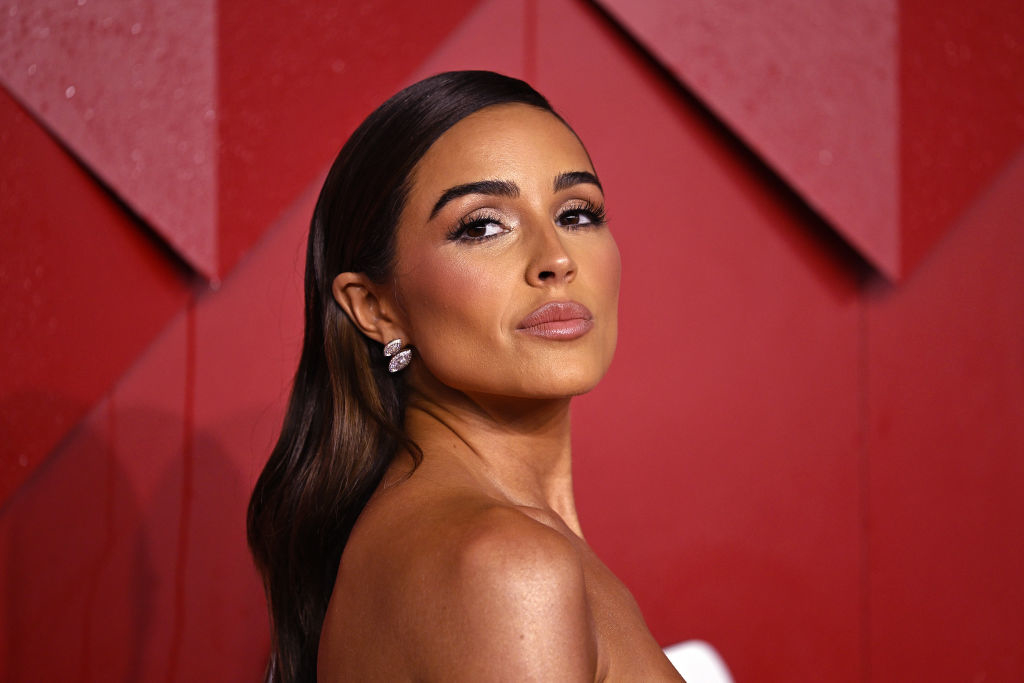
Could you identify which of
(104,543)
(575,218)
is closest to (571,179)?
(575,218)

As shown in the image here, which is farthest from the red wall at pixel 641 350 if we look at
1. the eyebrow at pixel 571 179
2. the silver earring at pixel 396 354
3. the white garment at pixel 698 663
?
the eyebrow at pixel 571 179

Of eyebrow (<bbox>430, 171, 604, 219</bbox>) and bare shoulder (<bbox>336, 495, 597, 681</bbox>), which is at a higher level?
eyebrow (<bbox>430, 171, 604, 219</bbox>)

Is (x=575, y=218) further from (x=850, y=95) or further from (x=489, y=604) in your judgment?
(x=850, y=95)

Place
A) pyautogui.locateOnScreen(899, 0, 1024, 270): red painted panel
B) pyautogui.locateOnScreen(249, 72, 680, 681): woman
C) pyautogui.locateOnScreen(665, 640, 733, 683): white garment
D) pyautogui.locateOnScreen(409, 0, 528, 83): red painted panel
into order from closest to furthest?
pyautogui.locateOnScreen(249, 72, 680, 681): woman < pyautogui.locateOnScreen(665, 640, 733, 683): white garment < pyautogui.locateOnScreen(409, 0, 528, 83): red painted panel < pyautogui.locateOnScreen(899, 0, 1024, 270): red painted panel

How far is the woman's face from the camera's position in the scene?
1092mm

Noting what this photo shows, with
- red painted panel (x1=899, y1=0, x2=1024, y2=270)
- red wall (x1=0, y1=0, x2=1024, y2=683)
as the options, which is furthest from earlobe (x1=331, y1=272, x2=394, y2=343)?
red painted panel (x1=899, y1=0, x2=1024, y2=270)

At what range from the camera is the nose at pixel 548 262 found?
109cm

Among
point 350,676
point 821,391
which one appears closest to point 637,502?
point 821,391

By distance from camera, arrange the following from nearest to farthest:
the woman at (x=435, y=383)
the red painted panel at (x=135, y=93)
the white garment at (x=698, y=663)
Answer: the woman at (x=435, y=383) < the white garment at (x=698, y=663) < the red painted panel at (x=135, y=93)

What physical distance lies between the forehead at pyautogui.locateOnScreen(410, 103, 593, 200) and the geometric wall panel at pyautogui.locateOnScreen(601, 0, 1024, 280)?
92 centimetres

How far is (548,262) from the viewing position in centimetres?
108

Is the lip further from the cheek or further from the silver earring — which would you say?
the silver earring

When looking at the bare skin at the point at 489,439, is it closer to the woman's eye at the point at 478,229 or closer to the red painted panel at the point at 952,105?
the woman's eye at the point at 478,229

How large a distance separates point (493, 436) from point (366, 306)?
0.73 ft
